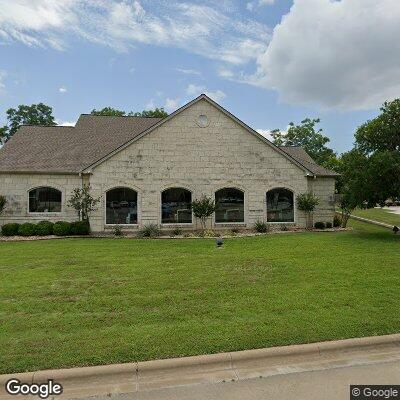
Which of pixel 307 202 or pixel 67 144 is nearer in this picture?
pixel 307 202

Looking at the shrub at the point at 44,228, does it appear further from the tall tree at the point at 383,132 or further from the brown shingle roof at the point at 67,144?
the tall tree at the point at 383,132

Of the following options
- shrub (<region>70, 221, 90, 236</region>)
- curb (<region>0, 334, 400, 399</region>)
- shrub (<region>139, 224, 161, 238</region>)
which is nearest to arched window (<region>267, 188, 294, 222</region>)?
shrub (<region>139, 224, 161, 238</region>)

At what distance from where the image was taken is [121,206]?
2152cm

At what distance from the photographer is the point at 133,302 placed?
309 inches

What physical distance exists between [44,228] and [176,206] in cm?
774

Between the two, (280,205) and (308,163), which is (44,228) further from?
(308,163)

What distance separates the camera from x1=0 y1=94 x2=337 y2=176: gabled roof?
2169 centimetres

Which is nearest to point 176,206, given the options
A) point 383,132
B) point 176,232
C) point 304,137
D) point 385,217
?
point 176,232

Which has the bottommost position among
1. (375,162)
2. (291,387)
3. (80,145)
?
(291,387)

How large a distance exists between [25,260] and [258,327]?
32.2 ft

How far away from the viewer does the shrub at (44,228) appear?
65.6 ft

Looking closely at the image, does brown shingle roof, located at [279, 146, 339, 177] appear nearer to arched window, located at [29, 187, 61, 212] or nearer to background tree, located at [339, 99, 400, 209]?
background tree, located at [339, 99, 400, 209]

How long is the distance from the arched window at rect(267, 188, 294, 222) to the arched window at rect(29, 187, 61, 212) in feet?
43.5

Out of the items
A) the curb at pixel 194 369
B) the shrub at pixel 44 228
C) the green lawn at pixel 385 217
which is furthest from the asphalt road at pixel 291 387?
the green lawn at pixel 385 217
